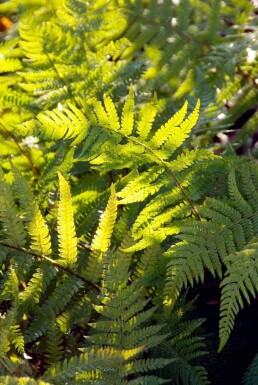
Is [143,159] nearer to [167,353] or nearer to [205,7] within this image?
[167,353]

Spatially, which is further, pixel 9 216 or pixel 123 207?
pixel 123 207

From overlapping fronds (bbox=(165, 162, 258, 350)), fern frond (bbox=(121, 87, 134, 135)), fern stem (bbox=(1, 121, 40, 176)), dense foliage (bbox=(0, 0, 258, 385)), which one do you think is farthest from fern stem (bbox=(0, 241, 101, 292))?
fern stem (bbox=(1, 121, 40, 176))

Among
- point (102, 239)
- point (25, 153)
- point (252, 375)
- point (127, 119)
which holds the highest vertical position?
point (127, 119)

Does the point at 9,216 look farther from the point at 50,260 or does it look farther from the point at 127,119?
the point at 127,119

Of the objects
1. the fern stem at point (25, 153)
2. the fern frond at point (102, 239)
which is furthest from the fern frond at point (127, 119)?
the fern stem at point (25, 153)

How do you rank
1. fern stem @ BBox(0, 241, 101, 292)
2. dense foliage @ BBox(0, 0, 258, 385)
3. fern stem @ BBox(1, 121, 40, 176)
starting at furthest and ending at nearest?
fern stem @ BBox(1, 121, 40, 176), fern stem @ BBox(0, 241, 101, 292), dense foliage @ BBox(0, 0, 258, 385)

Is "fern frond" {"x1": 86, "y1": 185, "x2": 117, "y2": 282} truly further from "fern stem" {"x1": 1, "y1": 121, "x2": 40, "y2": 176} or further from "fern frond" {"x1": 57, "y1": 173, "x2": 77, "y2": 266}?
"fern stem" {"x1": 1, "y1": 121, "x2": 40, "y2": 176}

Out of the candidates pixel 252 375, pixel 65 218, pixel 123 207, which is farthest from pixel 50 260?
pixel 252 375

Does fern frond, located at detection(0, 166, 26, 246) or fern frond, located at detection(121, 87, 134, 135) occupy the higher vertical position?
fern frond, located at detection(121, 87, 134, 135)

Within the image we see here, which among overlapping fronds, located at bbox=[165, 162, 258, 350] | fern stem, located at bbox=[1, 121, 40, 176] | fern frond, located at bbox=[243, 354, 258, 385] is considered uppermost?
overlapping fronds, located at bbox=[165, 162, 258, 350]

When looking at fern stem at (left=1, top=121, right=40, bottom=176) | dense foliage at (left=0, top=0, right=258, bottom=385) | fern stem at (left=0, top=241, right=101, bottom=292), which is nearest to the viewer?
dense foliage at (left=0, top=0, right=258, bottom=385)
